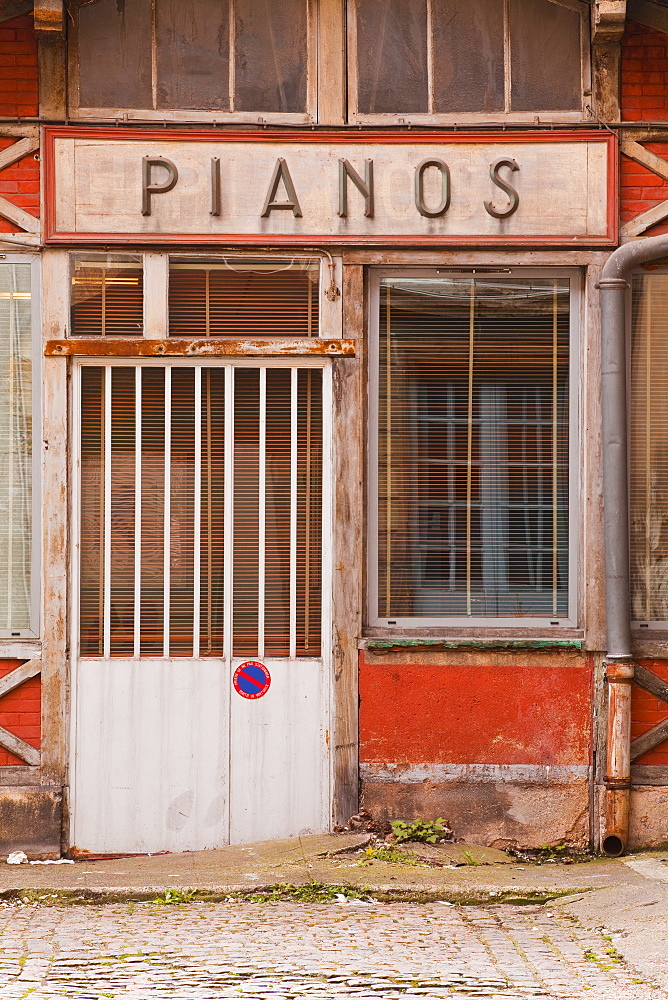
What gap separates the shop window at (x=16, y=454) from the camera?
21.7 ft

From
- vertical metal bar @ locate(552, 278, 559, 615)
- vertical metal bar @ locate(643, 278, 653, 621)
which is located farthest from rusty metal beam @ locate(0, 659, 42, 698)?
vertical metal bar @ locate(643, 278, 653, 621)

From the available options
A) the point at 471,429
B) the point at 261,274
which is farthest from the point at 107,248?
the point at 471,429

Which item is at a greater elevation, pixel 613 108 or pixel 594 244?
pixel 613 108

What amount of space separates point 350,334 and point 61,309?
171cm

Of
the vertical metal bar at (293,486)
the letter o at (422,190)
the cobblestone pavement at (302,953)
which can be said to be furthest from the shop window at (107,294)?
the cobblestone pavement at (302,953)

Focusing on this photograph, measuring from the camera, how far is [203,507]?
670 centimetres

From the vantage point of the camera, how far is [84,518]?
668cm

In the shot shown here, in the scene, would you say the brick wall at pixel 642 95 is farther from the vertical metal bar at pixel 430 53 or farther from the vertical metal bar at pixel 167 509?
the vertical metal bar at pixel 167 509

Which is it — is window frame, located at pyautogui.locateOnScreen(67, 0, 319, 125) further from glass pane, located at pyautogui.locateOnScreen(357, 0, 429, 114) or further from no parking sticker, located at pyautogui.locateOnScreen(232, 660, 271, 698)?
no parking sticker, located at pyautogui.locateOnScreen(232, 660, 271, 698)

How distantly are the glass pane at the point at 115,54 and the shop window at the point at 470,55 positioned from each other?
1237mm

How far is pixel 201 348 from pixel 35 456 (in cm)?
118

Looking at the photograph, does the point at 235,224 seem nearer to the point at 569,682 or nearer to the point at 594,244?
the point at 594,244

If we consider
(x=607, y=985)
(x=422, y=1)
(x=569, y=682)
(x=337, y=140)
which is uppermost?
(x=422, y=1)

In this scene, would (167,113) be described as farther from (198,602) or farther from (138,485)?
(198,602)
